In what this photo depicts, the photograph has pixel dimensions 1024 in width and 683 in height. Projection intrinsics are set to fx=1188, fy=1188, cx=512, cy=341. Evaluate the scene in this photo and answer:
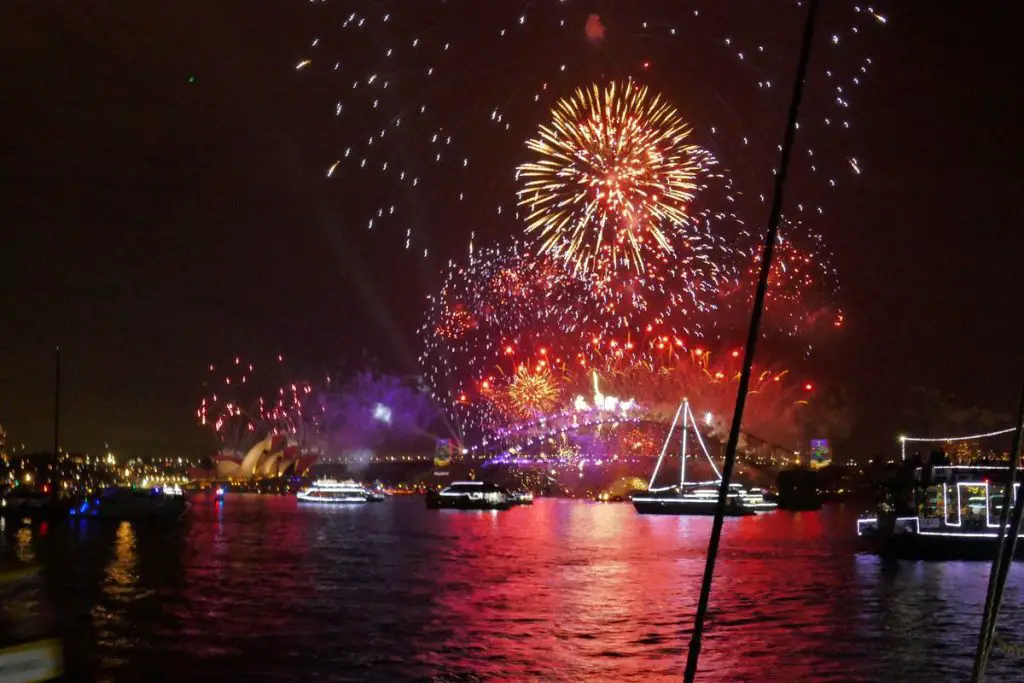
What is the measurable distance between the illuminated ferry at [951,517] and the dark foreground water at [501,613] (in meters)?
1.88

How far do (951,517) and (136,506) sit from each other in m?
53.2

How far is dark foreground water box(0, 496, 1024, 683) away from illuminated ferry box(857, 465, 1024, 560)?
1.88m

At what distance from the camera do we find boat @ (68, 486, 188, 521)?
77188 mm

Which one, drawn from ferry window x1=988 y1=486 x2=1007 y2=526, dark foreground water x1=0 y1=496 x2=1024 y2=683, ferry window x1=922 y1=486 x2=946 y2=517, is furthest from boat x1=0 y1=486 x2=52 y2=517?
ferry window x1=988 y1=486 x2=1007 y2=526

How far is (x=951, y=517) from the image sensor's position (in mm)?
46250

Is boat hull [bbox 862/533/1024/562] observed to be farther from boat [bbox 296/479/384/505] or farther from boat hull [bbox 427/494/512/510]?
boat [bbox 296/479/384/505]

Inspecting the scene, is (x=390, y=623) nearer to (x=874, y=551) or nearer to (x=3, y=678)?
(x=3, y=678)

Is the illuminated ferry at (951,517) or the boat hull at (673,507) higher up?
the illuminated ferry at (951,517)

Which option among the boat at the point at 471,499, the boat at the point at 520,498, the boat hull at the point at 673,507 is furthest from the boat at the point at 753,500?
the boat at the point at 520,498

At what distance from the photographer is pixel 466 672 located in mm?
18922

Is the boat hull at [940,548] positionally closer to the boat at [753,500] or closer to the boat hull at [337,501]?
Result: the boat at [753,500]

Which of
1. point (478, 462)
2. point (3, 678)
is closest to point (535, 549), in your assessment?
A: point (3, 678)

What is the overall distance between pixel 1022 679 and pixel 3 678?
15511 millimetres

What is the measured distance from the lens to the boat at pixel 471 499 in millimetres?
122250
